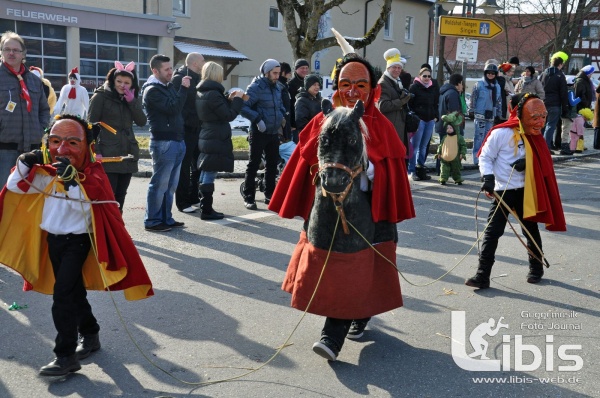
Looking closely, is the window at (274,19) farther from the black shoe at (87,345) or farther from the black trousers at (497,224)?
the black shoe at (87,345)

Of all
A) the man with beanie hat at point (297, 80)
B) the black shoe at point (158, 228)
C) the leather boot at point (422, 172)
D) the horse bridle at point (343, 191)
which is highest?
the man with beanie hat at point (297, 80)

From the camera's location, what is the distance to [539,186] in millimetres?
6875

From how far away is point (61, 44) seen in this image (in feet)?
89.2

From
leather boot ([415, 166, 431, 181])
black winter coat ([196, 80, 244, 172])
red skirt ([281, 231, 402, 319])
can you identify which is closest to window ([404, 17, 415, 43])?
leather boot ([415, 166, 431, 181])

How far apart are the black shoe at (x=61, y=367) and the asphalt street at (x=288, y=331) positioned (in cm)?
6

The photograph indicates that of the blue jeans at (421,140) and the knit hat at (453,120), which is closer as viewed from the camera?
the knit hat at (453,120)

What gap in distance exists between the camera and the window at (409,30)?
4608 cm

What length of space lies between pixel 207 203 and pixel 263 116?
59.9 inches

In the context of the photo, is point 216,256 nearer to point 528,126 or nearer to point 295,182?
point 295,182

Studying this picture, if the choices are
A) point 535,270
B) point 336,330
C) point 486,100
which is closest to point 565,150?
point 486,100

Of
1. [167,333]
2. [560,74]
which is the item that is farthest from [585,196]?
[167,333]

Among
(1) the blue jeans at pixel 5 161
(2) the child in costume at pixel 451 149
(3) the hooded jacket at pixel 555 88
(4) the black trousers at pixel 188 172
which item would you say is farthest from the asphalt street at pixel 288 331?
(3) the hooded jacket at pixel 555 88

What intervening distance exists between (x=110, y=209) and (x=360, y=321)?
1.98 m

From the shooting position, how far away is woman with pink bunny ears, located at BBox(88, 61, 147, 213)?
7801 millimetres
